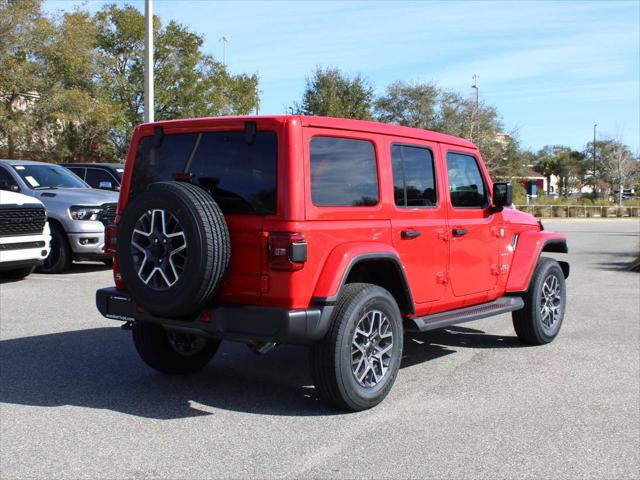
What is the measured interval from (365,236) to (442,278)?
1.08 m

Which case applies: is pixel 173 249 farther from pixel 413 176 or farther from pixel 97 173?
pixel 97 173

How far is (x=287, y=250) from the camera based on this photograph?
15.9ft

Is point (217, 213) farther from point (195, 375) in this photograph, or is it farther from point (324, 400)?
point (195, 375)

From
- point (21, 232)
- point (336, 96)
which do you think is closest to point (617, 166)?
point (336, 96)

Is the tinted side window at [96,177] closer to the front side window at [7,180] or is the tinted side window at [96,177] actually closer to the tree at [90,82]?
the front side window at [7,180]

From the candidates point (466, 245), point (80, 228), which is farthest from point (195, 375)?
point (80, 228)

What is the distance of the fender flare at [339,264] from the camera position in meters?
4.97

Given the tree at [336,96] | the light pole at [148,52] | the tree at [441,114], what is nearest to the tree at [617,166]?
the tree at [441,114]

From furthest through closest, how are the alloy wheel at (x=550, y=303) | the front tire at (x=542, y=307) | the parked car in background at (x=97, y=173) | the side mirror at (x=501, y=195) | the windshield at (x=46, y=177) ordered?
the parked car in background at (x=97, y=173) < the windshield at (x=46, y=177) < the alloy wheel at (x=550, y=303) < the front tire at (x=542, y=307) < the side mirror at (x=501, y=195)

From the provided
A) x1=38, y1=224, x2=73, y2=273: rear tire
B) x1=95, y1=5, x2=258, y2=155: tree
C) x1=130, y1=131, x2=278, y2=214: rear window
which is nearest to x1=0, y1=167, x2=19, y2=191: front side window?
x1=38, y1=224, x2=73, y2=273: rear tire

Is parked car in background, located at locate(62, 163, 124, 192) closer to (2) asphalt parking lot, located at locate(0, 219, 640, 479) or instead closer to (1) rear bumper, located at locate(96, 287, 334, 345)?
(2) asphalt parking lot, located at locate(0, 219, 640, 479)

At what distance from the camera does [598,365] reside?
22.0ft

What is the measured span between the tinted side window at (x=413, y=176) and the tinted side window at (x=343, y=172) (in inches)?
11.1

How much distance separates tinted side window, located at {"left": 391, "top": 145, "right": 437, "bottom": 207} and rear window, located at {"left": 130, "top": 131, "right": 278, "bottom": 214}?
118 cm
